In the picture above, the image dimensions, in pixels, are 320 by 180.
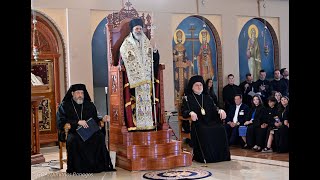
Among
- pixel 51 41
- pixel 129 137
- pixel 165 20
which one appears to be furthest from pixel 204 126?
pixel 165 20

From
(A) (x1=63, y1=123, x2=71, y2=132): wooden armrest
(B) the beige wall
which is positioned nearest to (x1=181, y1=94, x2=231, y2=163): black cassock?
(A) (x1=63, y1=123, x2=71, y2=132): wooden armrest

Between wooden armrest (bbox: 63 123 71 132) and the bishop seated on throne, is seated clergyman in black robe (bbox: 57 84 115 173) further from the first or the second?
the bishop seated on throne

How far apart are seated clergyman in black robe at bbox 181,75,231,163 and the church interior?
20 cm

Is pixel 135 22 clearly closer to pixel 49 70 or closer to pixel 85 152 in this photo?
pixel 85 152

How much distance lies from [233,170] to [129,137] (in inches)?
62.3

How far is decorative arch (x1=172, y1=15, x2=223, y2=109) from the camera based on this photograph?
12.0 metres

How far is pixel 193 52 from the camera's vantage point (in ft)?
40.3

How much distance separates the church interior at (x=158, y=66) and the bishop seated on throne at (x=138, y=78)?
0.09 metres

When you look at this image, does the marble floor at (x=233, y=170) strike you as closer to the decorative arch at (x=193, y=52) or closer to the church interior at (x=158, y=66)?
the church interior at (x=158, y=66)

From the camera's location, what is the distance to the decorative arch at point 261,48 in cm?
1318

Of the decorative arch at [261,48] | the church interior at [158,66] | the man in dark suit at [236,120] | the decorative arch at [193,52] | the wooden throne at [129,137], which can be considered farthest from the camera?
the decorative arch at [261,48]

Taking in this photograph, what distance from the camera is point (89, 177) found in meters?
6.80

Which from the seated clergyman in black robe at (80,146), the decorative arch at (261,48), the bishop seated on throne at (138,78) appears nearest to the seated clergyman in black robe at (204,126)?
the bishop seated on throne at (138,78)
